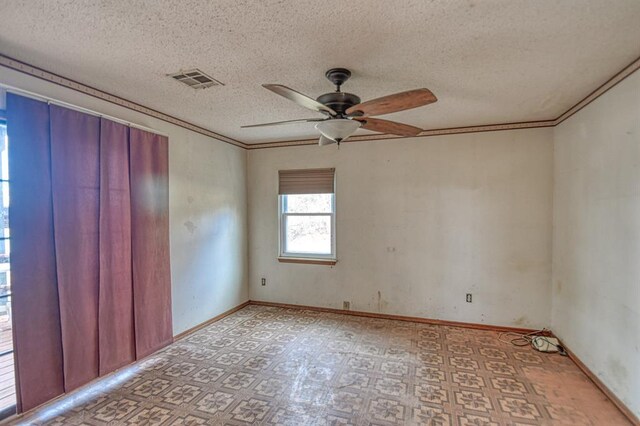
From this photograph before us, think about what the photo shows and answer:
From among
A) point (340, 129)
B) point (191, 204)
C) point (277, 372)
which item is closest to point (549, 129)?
point (340, 129)

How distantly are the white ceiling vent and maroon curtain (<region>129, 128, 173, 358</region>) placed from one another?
0.88 metres

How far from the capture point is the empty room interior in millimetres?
1893

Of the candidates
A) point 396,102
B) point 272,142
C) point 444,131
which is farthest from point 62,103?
point 444,131

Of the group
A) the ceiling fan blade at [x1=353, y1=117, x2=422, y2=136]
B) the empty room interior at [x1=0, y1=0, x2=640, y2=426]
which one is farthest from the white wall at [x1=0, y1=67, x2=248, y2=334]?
the ceiling fan blade at [x1=353, y1=117, x2=422, y2=136]

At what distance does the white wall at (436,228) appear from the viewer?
3.73 m

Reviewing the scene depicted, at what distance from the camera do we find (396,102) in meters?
2.03

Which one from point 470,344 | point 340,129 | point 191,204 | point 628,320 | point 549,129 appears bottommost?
point 470,344

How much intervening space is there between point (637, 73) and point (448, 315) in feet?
9.84

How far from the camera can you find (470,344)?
11.3ft

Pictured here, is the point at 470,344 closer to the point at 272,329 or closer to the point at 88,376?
the point at 272,329

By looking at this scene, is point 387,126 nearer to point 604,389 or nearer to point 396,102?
point 396,102

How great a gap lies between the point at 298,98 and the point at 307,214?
9.47ft

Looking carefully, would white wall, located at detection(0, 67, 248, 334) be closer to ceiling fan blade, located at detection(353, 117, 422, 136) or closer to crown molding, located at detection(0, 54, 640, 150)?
crown molding, located at detection(0, 54, 640, 150)

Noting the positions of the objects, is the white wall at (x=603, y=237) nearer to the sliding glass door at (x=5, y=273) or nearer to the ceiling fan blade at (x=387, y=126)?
the ceiling fan blade at (x=387, y=126)
